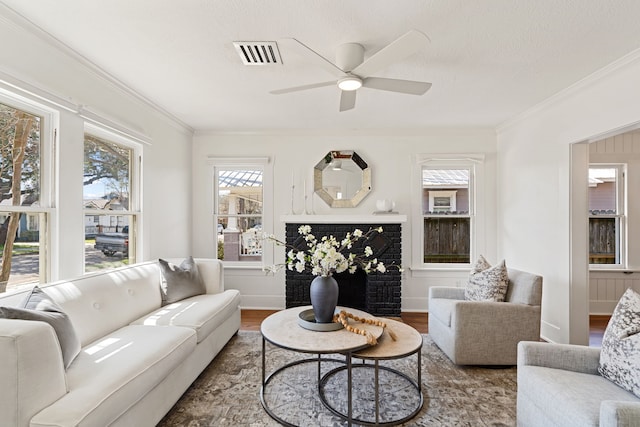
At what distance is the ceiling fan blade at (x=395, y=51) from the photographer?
1.71 m

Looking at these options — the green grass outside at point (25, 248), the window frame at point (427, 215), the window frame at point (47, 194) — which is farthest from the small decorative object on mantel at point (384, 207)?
the green grass outside at point (25, 248)

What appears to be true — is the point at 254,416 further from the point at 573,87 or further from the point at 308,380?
the point at 573,87

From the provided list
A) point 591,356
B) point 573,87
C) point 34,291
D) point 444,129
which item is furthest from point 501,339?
point 34,291

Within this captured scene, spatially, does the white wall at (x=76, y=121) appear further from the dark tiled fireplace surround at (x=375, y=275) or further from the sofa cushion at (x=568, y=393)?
the sofa cushion at (x=568, y=393)

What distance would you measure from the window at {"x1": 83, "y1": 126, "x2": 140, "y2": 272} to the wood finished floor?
151cm

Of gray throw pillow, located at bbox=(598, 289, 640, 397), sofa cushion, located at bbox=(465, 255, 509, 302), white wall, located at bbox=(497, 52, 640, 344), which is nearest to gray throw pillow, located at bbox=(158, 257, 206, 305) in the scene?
sofa cushion, located at bbox=(465, 255, 509, 302)

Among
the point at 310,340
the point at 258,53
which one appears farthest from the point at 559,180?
the point at 258,53

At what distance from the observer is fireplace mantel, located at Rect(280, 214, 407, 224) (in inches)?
163

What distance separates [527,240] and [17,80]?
15.5 feet

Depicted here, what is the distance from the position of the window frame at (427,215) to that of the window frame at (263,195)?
2.00 m

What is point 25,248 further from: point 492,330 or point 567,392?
point 492,330

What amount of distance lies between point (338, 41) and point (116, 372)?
235 centimetres

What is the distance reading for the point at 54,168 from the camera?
2338 millimetres

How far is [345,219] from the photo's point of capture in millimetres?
4156
